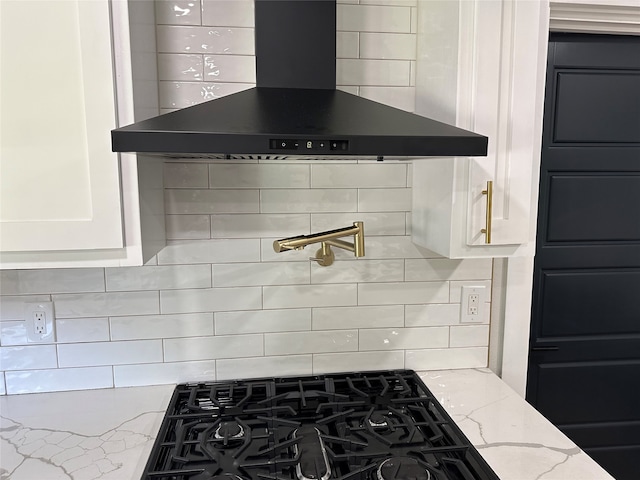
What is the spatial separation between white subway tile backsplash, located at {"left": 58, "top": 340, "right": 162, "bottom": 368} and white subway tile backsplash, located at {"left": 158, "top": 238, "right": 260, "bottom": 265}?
10.9 inches

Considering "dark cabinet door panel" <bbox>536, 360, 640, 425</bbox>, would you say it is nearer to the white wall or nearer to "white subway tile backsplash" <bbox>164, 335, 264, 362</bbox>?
the white wall

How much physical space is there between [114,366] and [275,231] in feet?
2.18

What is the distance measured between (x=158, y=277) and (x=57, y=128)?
0.56 meters

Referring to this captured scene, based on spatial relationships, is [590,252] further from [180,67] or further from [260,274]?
[180,67]

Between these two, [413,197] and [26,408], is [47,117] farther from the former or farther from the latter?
[413,197]

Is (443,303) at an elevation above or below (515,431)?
above

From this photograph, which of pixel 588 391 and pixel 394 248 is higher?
pixel 394 248

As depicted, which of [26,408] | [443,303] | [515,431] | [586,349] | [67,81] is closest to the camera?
[67,81]

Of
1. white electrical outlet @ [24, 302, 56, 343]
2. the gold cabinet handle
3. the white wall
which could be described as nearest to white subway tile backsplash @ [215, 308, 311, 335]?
the white wall

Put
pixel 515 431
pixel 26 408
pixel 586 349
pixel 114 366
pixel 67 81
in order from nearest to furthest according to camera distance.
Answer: pixel 67 81 < pixel 515 431 < pixel 26 408 < pixel 114 366 < pixel 586 349

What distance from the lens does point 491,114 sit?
49.5 inches

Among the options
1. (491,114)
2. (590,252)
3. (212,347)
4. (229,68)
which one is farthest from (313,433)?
(590,252)

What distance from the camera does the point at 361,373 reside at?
1596 mm

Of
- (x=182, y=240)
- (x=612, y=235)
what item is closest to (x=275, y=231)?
(x=182, y=240)
